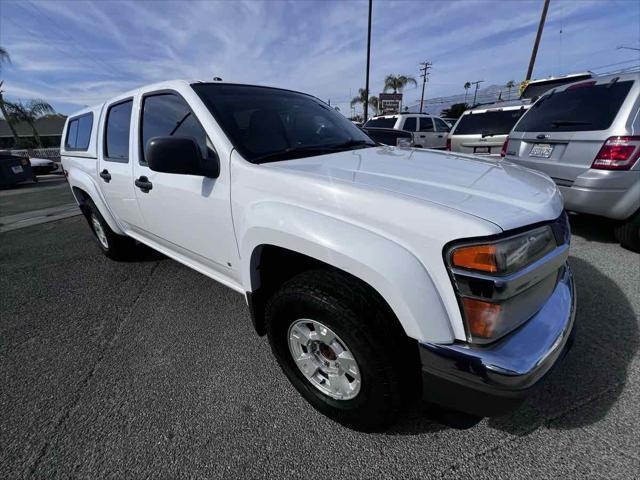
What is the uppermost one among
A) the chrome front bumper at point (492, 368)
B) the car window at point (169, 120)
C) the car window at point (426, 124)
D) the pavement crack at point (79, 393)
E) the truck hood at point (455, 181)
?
the car window at point (169, 120)

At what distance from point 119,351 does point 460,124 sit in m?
6.84

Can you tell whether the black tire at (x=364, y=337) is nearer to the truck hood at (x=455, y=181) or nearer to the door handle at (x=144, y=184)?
the truck hood at (x=455, y=181)

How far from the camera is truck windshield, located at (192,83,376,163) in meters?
1.87

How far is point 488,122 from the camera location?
6.23 meters

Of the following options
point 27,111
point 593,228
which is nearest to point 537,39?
point 593,228

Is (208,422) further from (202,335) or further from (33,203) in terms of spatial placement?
(33,203)

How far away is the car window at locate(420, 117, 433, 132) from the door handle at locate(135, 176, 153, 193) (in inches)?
369

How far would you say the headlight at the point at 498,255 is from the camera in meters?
1.08

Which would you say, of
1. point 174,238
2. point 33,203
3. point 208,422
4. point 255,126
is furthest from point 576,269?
point 33,203

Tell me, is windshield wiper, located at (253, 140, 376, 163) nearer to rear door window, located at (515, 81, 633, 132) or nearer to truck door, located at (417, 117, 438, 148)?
rear door window, located at (515, 81, 633, 132)

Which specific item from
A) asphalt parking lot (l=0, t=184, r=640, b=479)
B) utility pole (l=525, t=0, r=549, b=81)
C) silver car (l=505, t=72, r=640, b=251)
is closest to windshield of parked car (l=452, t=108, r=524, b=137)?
silver car (l=505, t=72, r=640, b=251)

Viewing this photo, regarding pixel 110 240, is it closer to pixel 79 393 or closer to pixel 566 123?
pixel 79 393

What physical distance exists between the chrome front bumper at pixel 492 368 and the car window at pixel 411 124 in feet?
30.6

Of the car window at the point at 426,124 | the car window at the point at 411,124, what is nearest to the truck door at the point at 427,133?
the car window at the point at 426,124
